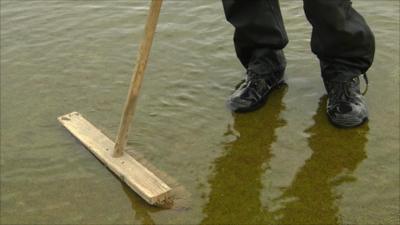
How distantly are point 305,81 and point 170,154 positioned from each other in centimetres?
103

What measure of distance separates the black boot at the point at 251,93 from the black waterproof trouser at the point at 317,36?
5 centimetres

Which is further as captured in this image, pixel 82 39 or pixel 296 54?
pixel 82 39

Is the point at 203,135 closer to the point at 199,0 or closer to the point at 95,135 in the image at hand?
the point at 95,135

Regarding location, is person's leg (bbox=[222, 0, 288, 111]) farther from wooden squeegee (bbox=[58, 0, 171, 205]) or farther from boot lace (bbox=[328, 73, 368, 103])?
wooden squeegee (bbox=[58, 0, 171, 205])

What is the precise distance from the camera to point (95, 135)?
272 centimetres


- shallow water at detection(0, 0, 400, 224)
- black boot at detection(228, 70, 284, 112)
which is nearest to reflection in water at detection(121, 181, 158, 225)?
shallow water at detection(0, 0, 400, 224)

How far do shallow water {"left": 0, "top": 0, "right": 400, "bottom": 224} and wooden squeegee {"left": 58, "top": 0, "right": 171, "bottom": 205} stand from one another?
6cm

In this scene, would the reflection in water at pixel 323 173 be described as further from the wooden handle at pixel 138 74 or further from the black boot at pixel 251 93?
the wooden handle at pixel 138 74

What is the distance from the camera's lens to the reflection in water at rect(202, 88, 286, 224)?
2207mm

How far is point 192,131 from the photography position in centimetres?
278

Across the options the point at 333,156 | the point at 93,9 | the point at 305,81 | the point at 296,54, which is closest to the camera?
the point at 333,156

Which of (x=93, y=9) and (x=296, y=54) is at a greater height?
(x=93, y=9)

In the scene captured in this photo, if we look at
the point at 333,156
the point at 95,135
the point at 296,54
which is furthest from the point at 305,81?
the point at 95,135

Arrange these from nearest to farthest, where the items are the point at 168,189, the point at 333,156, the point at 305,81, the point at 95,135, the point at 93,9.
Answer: the point at 168,189 < the point at 333,156 < the point at 95,135 < the point at 305,81 < the point at 93,9
